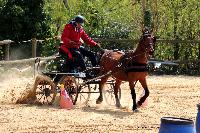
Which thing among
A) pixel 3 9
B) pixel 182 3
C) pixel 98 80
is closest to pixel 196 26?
pixel 182 3

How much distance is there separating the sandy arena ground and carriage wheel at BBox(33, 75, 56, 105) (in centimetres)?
49

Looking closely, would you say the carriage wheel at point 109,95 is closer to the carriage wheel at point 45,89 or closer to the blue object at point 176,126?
the carriage wheel at point 45,89

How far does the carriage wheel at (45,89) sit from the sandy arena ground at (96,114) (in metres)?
0.49

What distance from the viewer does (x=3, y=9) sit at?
1872cm

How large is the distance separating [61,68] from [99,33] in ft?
30.4

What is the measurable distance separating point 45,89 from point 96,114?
1.83 meters

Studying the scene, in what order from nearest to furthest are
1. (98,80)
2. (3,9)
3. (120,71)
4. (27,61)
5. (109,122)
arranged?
(109,122) → (120,71) → (98,80) → (27,61) → (3,9)

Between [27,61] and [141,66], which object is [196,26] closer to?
[27,61]

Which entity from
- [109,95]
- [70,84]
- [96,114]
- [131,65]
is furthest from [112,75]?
[109,95]

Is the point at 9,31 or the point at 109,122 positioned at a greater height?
the point at 9,31

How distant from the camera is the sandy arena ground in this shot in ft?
29.5

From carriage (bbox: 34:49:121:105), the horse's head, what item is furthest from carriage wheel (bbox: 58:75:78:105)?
the horse's head

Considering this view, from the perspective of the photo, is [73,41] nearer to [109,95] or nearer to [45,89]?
[45,89]

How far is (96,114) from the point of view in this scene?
34.3 feet
